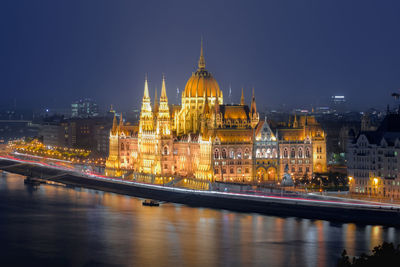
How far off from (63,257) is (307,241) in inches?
679

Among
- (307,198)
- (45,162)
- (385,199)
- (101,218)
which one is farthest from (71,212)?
(45,162)

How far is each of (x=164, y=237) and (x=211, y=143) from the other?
27.1 metres

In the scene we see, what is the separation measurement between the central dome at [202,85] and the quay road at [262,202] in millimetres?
12225

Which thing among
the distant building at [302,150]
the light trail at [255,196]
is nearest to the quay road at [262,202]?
the light trail at [255,196]

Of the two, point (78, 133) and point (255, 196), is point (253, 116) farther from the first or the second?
point (78, 133)

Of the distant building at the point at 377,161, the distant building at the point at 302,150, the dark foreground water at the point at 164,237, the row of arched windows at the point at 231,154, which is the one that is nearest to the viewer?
the dark foreground water at the point at 164,237

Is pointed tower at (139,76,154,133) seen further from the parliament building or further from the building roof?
the building roof

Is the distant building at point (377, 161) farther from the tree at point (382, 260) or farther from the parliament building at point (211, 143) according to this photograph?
the tree at point (382, 260)

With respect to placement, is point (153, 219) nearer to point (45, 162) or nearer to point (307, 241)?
point (307, 241)

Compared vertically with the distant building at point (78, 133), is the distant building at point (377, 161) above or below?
below

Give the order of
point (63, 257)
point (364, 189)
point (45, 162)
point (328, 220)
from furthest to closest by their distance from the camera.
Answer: point (45, 162) → point (364, 189) → point (328, 220) → point (63, 257)

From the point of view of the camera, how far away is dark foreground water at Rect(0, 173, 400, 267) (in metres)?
68.9

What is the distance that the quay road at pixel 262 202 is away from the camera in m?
81.2

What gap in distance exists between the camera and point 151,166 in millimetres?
111500
